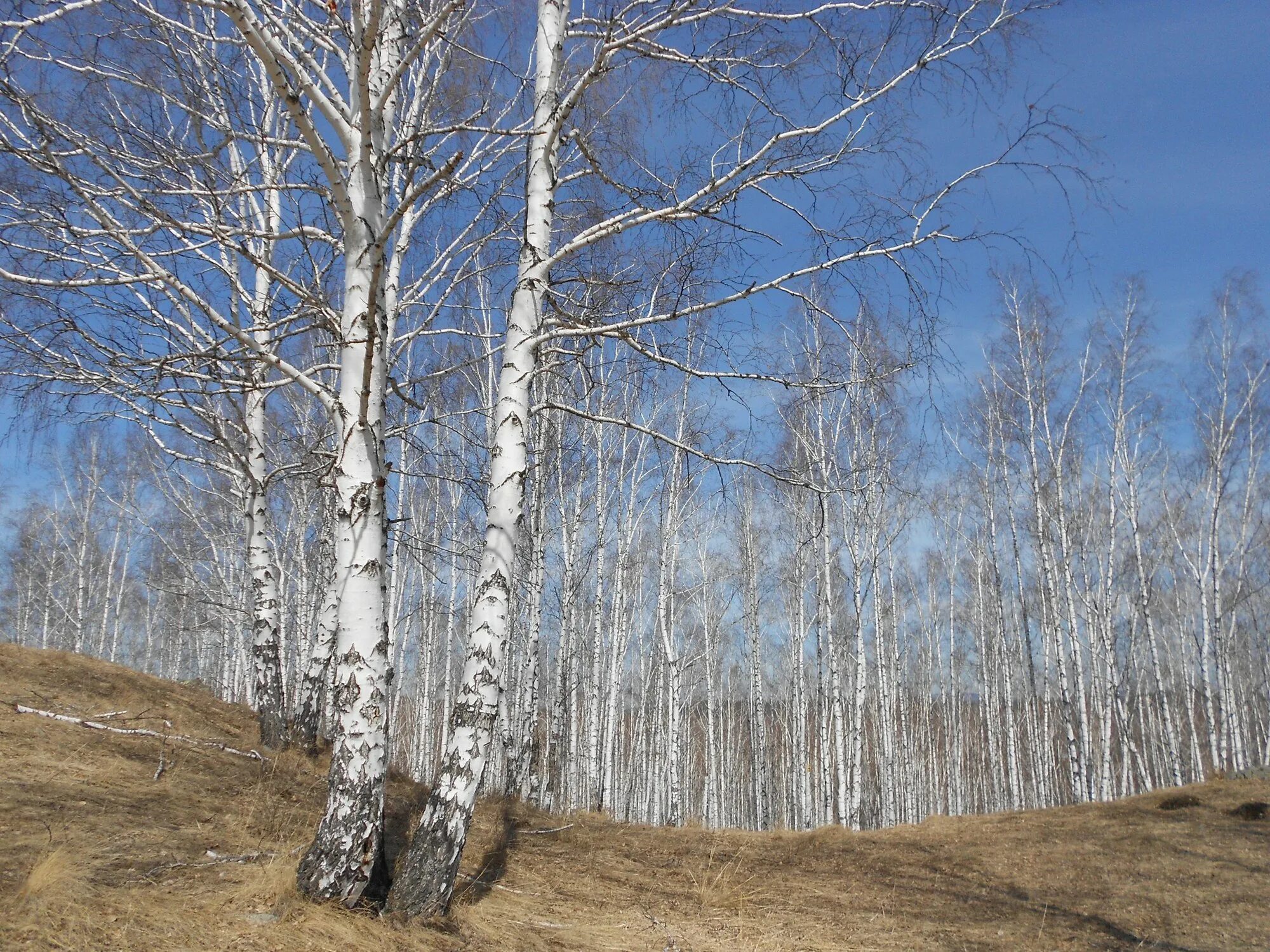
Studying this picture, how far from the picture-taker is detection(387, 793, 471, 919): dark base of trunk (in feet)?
12.1

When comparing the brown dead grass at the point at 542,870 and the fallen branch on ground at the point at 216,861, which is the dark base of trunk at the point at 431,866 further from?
the fallen branch on ground at the point at 216,861

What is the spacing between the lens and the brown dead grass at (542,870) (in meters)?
3.29

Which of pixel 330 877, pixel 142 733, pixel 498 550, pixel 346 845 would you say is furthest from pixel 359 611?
pixel 142 733

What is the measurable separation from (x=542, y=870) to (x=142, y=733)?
380 cm

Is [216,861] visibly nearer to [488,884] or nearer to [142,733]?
[488,884]

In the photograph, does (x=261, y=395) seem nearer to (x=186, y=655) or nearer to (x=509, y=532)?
(x=509, y=532)

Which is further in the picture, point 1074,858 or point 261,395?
point 1074,858

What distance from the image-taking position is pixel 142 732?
665 cm

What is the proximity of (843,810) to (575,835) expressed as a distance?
655cm

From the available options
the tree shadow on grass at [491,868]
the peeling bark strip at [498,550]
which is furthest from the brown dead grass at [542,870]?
the peeling bark strip at [498,550]

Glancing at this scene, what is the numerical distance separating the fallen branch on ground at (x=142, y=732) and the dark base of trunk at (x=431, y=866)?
386 cm

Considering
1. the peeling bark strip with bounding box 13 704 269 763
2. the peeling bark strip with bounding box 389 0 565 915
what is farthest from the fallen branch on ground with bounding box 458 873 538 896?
the peeling bark strip with bounding box 13 704 269 763

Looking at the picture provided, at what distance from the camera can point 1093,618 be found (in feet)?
54.5

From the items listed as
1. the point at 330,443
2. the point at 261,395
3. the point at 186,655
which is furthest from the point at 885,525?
the point at 186,655
